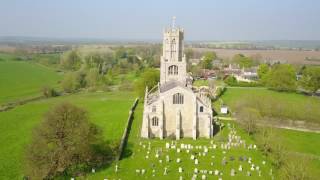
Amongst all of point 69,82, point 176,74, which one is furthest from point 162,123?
point 69,82

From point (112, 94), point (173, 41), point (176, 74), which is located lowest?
point (112, 94)

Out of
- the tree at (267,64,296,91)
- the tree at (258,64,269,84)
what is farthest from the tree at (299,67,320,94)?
the tree at (258,64,269,84)

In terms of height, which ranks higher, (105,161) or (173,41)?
(173,41)

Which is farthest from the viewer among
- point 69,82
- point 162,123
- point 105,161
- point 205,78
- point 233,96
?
point 205,78

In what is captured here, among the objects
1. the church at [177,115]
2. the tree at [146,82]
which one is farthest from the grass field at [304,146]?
the tree at [146,82]

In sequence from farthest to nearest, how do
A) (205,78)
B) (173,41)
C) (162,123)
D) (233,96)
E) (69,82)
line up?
1. (205,78)
2. (69,82)
3. (233,96)
4. (173,41)
5. (162,123)

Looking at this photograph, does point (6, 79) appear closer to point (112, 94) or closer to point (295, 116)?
point (112, 94)

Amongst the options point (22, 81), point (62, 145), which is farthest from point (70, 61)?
point (62, 145)

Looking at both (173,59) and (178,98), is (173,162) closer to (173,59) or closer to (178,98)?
(178,98)

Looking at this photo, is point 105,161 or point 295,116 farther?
point 295,116
